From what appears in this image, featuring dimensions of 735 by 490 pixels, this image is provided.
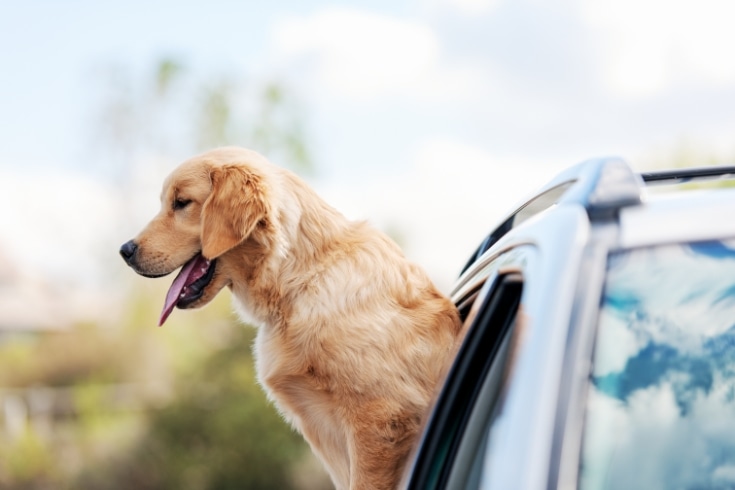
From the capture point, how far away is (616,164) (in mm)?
1796

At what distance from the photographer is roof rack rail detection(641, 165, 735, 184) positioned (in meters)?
2.31

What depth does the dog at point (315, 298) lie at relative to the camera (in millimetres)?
2953

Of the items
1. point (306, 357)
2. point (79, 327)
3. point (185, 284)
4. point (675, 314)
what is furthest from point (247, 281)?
point (79, 327)

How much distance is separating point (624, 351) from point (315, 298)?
1881 millimetres

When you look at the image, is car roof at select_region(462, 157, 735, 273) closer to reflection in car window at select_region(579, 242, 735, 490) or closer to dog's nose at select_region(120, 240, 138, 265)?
reflection in car window at select_region(579, 242, 735, 490)

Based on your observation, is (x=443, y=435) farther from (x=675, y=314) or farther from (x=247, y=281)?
(x=247, y=281)

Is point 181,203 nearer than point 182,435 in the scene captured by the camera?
Yes

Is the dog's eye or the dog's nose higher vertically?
the dog's eye

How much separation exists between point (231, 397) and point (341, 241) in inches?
612

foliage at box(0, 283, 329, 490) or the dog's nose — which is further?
foliage at box(0, 283, 329, 490)

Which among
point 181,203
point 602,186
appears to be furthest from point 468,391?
point 181,203

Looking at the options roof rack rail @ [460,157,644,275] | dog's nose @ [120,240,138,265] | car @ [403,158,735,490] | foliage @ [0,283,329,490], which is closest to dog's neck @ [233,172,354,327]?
dog's nose @ [120,240,138,265]

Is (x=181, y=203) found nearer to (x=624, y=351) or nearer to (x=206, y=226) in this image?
(x=206, y=226)

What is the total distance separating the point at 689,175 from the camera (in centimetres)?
238
